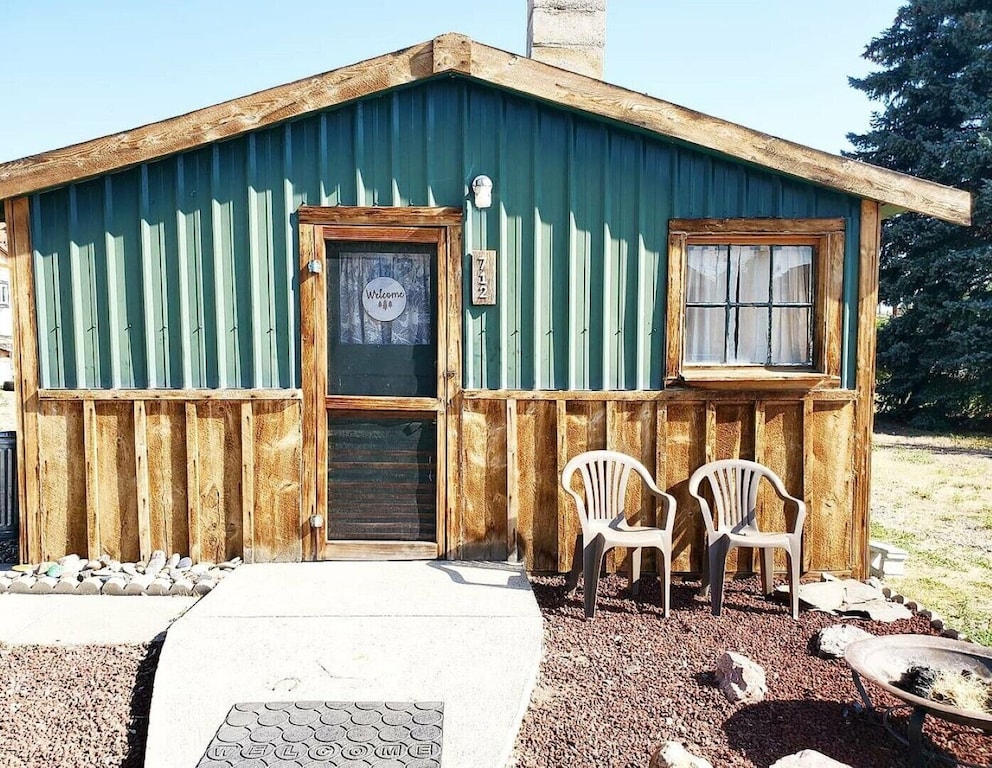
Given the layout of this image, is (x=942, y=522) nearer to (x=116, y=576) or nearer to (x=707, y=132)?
(x=707, y=132)

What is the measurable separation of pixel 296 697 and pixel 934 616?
359 cm

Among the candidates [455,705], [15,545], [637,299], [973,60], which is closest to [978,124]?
[973,60]

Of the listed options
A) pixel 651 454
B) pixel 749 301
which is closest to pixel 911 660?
pixel 651 454

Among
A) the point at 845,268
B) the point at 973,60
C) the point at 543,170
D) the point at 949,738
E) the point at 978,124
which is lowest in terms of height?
the point at 949,738

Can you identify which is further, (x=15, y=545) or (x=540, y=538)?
(x=15, y=545)

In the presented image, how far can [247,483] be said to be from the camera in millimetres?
4555

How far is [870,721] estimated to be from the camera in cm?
299

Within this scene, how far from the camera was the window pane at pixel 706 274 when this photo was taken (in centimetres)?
461

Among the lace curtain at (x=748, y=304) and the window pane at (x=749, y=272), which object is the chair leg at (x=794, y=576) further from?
the window pane at (x=749, y=272)

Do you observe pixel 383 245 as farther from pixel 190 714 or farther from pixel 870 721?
pixel 870 721

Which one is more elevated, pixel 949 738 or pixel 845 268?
pixel 845 268

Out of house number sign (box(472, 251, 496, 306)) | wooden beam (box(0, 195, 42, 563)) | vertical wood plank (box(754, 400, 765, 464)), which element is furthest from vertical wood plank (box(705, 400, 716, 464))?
wooden beam (box(0, 195, 42, 563))

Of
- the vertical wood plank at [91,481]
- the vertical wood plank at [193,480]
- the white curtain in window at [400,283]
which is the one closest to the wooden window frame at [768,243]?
the white curtain in window at [400,283]

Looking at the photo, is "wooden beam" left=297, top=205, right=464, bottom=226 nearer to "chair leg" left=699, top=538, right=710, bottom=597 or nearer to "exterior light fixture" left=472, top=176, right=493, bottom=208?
"exterior light fixture" left=472, top=176, right=493, bottom=208
